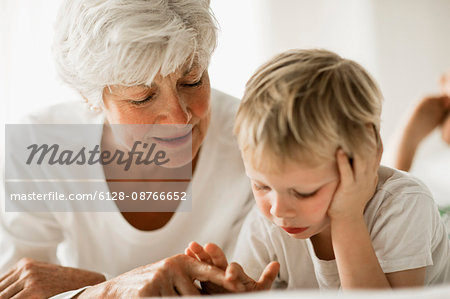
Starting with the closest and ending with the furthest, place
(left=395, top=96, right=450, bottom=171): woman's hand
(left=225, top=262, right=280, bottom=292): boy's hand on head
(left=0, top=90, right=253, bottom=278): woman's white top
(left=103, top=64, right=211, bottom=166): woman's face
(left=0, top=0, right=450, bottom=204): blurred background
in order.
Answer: (left=225, top=262, right=280, bottom=292): boy's hand on head < (left=103, top=64, right=211, bottom=166): woman's face < (left=0, top=90, right=253, bottom=278): woman's white top < (left=395, top=96, right=450, bottom=171): woman's hand < (left=0, top=0, right=450, bottom=204): blurred background

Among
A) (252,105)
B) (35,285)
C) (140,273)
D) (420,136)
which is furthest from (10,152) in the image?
(420,136)

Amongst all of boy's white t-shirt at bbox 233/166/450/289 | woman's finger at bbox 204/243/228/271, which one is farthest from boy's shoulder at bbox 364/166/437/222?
woman's finger at bbox 204/243/228/271

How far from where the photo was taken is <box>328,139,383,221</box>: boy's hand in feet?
3.26

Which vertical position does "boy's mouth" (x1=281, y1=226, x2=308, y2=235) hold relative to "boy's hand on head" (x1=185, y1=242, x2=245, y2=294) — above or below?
above

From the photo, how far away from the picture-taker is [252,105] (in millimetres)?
1008

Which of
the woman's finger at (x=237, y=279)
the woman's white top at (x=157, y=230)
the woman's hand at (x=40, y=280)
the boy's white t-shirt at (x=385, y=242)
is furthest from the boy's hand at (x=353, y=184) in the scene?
the woman's hand at (x=40, y=280)

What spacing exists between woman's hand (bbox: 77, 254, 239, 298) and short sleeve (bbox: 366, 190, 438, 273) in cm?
35

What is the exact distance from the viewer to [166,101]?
1234mm

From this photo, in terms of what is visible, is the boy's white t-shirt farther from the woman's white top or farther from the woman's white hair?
the woman's white hair

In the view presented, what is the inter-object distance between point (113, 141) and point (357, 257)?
2.51 ft

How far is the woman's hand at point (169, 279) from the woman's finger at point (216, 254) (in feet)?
0.07

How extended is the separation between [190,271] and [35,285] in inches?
16.6

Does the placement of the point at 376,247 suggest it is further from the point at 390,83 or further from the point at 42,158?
the point at 390,83

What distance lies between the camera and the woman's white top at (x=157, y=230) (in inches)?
58.8
